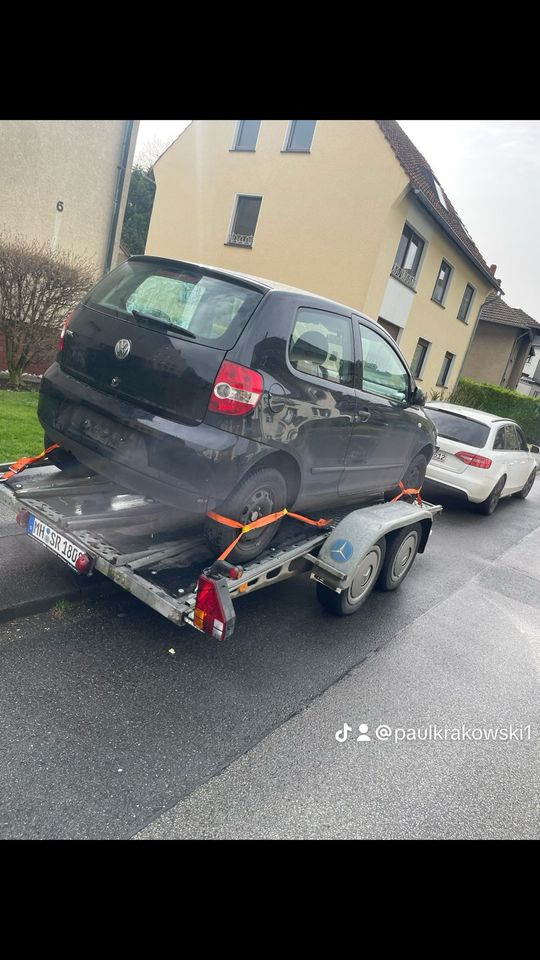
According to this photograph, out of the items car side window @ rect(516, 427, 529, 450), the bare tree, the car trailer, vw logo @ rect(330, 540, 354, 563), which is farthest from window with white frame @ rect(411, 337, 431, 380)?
vw logo @ rect(330, 540, 354, 563)

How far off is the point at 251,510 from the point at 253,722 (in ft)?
3.87

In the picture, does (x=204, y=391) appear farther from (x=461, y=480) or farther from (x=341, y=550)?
(x=461, y=480)

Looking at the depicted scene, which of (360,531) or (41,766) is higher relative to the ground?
(360,531)

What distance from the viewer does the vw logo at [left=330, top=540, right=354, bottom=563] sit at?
13.7 feet

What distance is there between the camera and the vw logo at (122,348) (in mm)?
3510

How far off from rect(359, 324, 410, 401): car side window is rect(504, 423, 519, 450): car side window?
481cm

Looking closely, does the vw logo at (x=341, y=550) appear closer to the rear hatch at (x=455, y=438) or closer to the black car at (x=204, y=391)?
the black car at (x=204, y=391)

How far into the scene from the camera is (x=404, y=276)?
1683 centimetres
